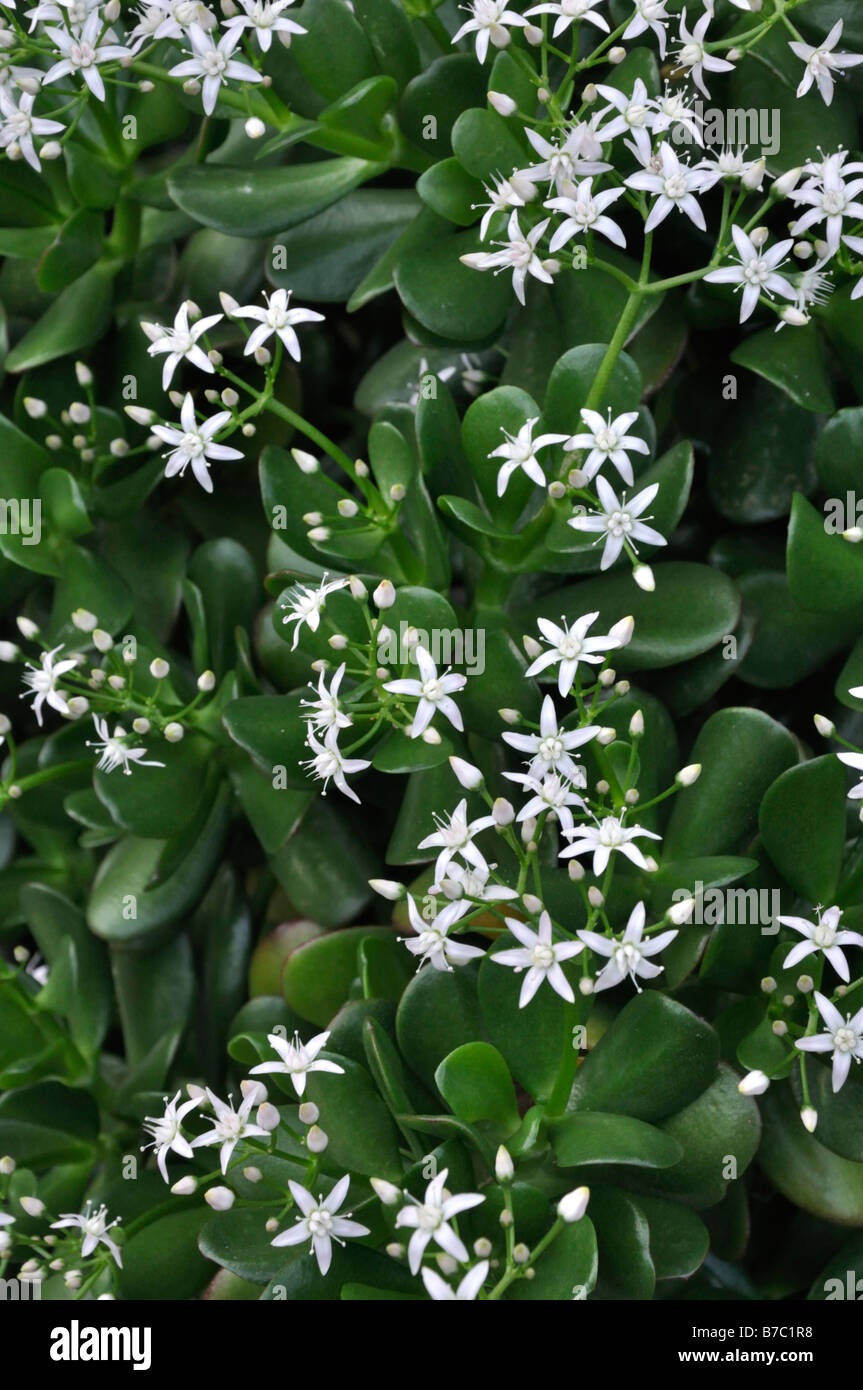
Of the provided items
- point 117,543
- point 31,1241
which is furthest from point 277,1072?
point 117,543

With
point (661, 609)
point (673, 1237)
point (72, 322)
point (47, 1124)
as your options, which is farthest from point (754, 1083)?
point (72, 322)

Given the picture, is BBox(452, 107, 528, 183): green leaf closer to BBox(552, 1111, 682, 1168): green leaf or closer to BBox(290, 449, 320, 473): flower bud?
BBox(290, 449, 320, 473): flower bud

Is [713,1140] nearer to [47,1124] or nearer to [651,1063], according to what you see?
[651,1063]

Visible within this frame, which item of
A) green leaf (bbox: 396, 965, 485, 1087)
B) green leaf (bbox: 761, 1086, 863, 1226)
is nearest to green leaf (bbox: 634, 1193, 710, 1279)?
green leaf (bbox: 761, 1086, 863, 1226)

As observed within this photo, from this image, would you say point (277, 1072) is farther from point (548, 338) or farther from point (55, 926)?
point (548, 338)

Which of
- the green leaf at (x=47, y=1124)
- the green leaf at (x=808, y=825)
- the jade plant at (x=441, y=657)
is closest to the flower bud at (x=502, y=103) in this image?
the jade plant at (x=441, y=657)

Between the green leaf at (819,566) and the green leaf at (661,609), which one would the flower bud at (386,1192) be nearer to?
the green leaf at (661,609)
